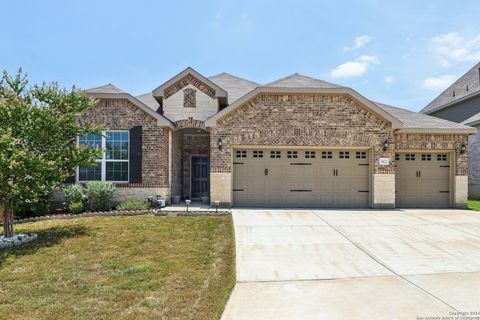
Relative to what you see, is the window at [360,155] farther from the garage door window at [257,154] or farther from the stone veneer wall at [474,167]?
the stone veneer wall at [474,167]

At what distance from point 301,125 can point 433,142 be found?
18.2ft

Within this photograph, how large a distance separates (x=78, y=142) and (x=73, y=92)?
4.10 meters

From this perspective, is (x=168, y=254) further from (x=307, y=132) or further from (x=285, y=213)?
(x=307, y=132)

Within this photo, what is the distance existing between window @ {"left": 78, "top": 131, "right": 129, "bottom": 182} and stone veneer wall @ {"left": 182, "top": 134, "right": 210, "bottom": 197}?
306cm

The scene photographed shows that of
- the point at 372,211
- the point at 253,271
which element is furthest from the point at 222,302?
the point at 372,211

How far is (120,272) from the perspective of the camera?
534cm

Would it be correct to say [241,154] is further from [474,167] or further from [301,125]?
[474,167]

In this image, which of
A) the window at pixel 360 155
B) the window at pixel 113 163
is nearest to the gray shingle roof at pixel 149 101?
the window at pixel 113 163

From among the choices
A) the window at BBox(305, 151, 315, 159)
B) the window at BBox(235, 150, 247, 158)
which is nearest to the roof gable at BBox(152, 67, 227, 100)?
the window at BBox(235, 150, 247, 158)

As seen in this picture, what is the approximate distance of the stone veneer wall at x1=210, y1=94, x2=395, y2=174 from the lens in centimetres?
1176

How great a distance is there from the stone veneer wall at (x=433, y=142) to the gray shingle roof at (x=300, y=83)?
355 cm

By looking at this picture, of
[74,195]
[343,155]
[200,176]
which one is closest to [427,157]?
[343,155]

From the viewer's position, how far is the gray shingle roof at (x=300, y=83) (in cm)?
1214

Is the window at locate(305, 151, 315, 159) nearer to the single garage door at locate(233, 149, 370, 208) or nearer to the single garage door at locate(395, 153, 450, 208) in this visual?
the single garage door at locate(233, 149, 370, 208)
